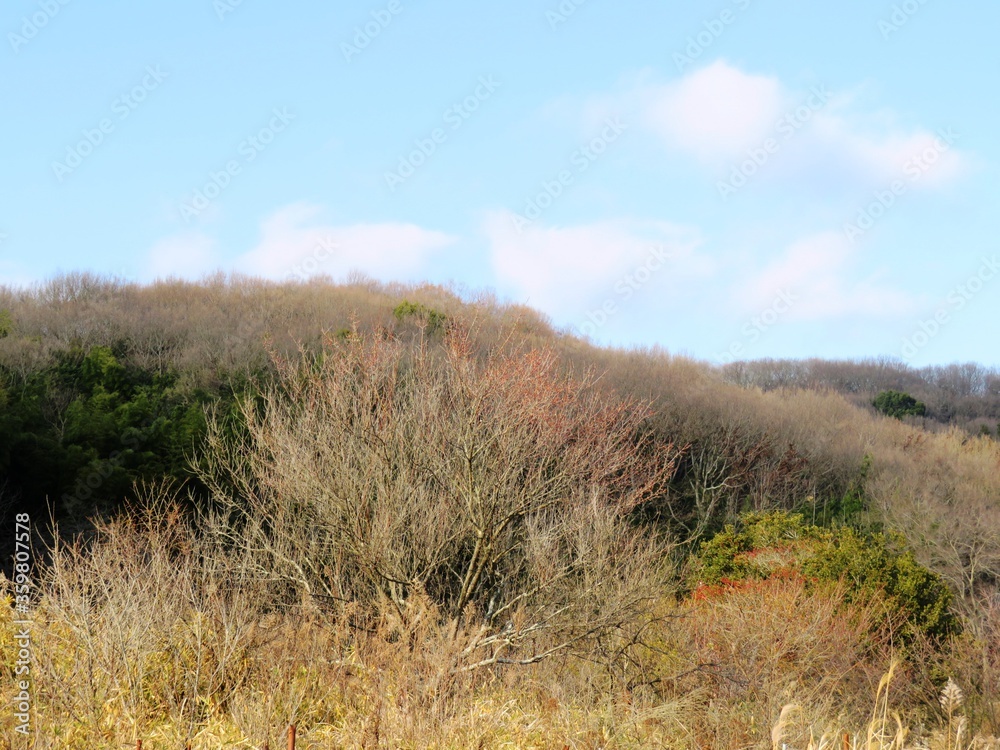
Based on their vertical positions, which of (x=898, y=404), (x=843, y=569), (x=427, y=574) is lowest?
(x=843, y=569)

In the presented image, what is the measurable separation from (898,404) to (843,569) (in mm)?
37062

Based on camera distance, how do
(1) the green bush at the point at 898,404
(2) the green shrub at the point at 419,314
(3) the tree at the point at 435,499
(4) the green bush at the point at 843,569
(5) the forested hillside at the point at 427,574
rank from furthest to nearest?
1. (1) the green bush at the point at 898,404
2. (2) the green shrub at the point at 419,314
3. (4) the green bush at the point at 843,569
4. (3) the tree at the point at 435,499
5. (5) the forested hillside at the point at 427,574

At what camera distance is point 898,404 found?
49781 millimetres

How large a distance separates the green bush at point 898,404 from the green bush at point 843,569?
106 feet

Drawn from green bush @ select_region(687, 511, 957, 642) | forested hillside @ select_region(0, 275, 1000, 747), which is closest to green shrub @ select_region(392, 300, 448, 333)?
forested hillside @ select_region(0, 275, 1000, 747)

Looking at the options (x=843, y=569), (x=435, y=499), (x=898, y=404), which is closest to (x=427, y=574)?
(x=435, y=499)

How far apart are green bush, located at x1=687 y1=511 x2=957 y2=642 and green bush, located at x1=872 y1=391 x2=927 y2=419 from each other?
32.2m

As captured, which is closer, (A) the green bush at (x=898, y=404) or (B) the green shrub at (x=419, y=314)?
(B) the green shrub at (x=419, y=314)

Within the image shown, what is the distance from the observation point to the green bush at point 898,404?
160ft

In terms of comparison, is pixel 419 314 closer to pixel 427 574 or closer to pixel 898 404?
pixel 427 574

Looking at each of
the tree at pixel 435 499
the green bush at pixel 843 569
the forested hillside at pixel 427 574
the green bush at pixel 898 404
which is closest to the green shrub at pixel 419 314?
the forested hillside at pixel 427 574

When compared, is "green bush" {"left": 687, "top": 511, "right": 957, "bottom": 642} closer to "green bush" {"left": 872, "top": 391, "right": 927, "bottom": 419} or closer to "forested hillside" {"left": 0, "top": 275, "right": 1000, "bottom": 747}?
"forested hillside" {"left": 0, "top": 275, "right": 1000, "bottom": 747}

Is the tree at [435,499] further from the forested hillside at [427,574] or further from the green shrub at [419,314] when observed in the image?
the green shrub at [419,314]

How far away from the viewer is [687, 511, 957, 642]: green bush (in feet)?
52.5
